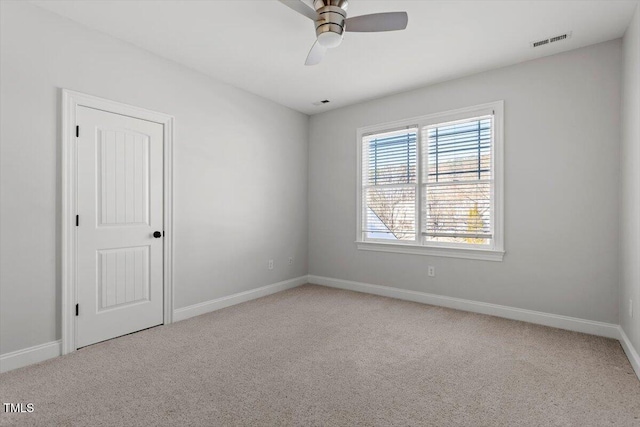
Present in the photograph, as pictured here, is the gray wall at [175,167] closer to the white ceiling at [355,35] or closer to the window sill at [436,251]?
the white ceiling at [355,35]

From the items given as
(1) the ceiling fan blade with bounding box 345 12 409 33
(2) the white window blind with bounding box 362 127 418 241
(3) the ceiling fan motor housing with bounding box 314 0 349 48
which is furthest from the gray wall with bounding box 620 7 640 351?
(3) the ceiling fan motor housing with bounding box 314 0 349 48

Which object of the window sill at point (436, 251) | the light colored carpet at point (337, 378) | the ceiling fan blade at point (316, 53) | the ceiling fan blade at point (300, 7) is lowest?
the light colored carpet at point (337, 378)

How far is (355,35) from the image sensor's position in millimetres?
2961

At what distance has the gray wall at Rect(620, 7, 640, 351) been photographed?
2439 millimetres

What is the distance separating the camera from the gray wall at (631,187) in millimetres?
2439

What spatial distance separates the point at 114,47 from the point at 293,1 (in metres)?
1.89

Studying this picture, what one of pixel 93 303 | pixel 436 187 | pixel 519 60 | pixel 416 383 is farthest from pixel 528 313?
pixel 93 303

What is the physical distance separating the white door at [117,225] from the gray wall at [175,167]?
0.63 ft

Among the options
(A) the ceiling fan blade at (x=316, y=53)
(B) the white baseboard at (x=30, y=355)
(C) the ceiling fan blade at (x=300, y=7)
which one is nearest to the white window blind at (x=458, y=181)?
(A) the ceiling fan blade at (x=316, y=53)

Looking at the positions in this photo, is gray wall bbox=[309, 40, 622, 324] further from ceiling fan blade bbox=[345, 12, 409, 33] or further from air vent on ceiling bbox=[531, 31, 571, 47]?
ceiling fan blade bbox=[345, 12, 409, 33]

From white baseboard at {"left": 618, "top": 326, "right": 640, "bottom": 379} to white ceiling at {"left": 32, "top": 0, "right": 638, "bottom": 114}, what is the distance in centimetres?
260

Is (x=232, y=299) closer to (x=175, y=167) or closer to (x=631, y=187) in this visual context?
(x=175, y=167)

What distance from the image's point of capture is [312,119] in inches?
209

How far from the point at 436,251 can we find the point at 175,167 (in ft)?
10.4
